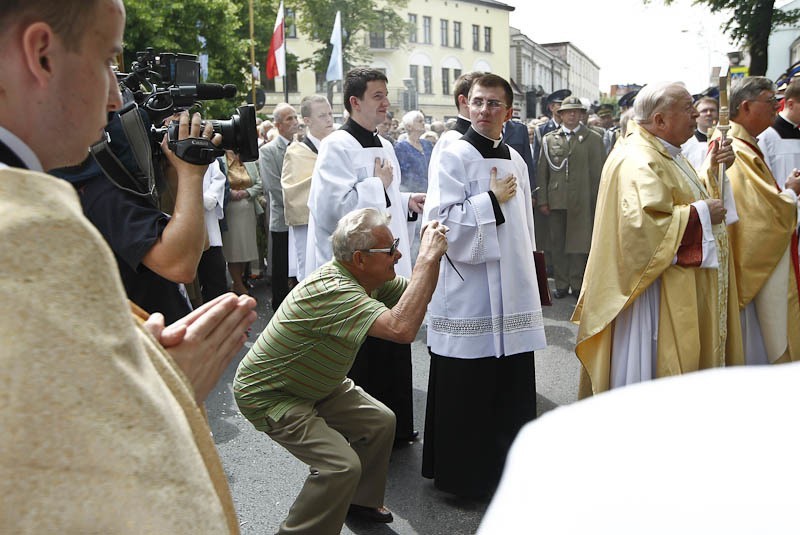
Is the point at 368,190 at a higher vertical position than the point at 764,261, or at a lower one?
higher

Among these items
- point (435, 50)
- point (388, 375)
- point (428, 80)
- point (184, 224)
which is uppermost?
point (435, 50)

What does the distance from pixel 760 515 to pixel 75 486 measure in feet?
2.35

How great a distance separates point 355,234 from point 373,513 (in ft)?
4.39

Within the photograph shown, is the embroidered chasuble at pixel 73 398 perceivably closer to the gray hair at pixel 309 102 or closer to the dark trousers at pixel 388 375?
the dark trousers at pixel 388 375

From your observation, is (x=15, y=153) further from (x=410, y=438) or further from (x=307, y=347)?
(x=410, y=438)

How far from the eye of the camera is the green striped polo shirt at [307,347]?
2990 millimetres

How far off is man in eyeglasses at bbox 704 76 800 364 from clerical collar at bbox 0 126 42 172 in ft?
14.7

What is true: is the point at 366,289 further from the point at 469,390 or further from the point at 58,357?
the point at 58,357

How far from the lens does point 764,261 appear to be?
4.68 metres

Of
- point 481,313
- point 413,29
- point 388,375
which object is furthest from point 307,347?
point 413,29

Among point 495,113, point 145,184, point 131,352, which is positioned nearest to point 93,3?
point 131,352

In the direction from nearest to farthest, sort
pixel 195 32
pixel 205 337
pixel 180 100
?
pixel 205 337 → pixel 180 100 → pixel 195 32

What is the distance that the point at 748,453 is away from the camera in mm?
547

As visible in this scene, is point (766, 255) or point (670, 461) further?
point (766, 255)
